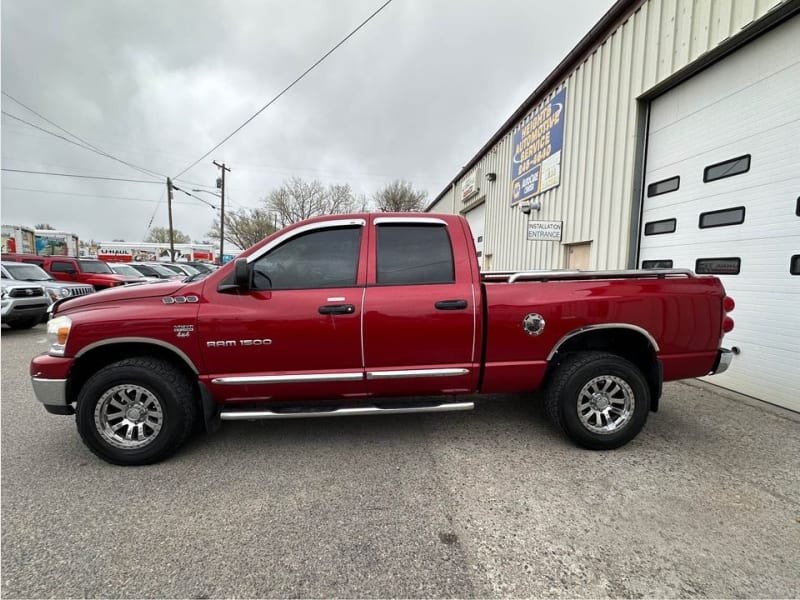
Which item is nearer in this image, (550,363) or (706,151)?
(550,363)

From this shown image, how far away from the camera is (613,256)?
6461 mm

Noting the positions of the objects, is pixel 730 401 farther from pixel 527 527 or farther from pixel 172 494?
pixel 172 494

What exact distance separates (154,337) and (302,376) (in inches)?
45.7

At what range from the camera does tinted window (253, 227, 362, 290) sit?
2.91 meters

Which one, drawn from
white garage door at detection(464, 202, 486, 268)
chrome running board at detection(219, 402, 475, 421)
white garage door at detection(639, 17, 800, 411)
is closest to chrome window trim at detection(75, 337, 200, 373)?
chrome running board at detection(219, 402, 475, 421)

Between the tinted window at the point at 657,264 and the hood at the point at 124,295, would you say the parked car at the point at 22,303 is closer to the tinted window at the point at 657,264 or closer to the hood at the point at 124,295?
the hood at the point at 124,295

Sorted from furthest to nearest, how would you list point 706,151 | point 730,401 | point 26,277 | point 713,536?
point 26,277 < point 706,151 < point 730,401 < point 713,536

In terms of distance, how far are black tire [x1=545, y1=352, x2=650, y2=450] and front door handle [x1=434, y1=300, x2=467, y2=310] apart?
104 cm

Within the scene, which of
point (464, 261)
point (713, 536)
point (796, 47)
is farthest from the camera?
point (796, 47)

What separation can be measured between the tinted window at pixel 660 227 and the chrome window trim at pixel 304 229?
16.6 feet

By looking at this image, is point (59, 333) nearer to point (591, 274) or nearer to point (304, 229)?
point (304, 229)

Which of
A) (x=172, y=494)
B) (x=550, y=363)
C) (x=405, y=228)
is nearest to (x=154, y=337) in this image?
(x=172, y=494)

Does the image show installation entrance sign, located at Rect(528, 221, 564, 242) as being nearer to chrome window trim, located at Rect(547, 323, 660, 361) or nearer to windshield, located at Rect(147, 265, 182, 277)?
chrome window trim, located at Rect(547, 323, 660, 361)

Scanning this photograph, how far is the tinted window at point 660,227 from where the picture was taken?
545 centimetres
